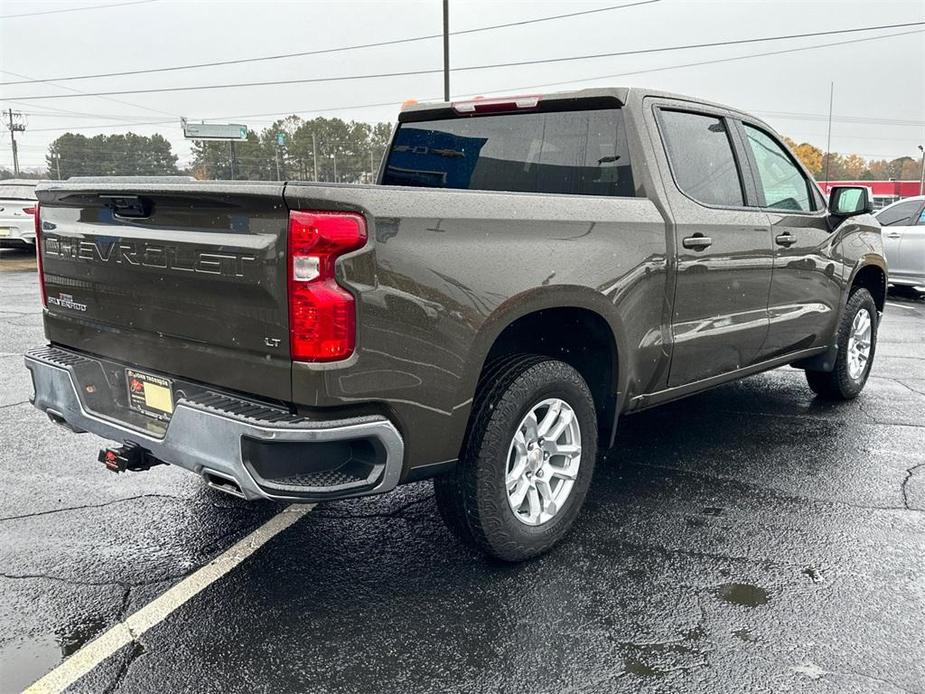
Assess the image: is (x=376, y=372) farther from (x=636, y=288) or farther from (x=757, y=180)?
(x=757, y=180)

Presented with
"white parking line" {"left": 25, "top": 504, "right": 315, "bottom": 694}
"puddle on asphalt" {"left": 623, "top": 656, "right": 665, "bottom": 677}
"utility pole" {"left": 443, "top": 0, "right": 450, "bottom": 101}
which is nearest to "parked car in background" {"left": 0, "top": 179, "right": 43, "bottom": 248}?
"utility pole" {"left": 443, "top": 0, "right": 450, "bottom": 101}

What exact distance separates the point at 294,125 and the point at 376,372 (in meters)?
64.9

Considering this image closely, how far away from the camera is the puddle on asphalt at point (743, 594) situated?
2938mm

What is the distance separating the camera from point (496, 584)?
3.06m

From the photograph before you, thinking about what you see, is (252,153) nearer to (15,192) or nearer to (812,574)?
(15,192)

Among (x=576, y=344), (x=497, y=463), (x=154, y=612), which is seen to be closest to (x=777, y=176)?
(x=576, y=344)

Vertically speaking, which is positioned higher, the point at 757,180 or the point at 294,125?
the point at 294,125

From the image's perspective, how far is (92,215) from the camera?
3.04 m

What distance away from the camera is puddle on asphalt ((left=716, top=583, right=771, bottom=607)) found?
9.64 ft

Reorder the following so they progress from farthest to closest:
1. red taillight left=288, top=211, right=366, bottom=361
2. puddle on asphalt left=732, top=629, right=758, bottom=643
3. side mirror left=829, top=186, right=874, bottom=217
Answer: side mirror left=829, top=186, right=874, bottom=217, puddle on asphalt left=732, top=629, right=758, bottom=643, red taillight left=288, top=211, right=366, bottom=361

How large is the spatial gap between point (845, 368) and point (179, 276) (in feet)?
15.4

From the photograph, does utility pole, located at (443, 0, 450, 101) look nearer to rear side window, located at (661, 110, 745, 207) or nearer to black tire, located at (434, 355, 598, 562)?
rear side window, located at (661, 110, 745, 207)

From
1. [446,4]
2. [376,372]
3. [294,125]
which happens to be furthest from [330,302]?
[294,125]

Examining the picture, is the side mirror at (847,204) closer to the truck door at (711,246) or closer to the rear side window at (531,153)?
the truck door at (711,246)
